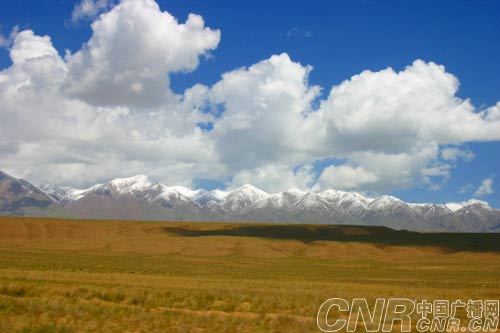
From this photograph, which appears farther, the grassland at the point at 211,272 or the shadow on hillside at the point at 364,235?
the shadow on hillside at the point at 364,235

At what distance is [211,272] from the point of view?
→ 185 feet

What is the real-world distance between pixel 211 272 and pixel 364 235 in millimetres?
110739

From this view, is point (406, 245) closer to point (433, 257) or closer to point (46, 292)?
point (433, 257)

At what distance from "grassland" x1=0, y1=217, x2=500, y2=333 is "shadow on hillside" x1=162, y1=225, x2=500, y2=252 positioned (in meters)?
0.43

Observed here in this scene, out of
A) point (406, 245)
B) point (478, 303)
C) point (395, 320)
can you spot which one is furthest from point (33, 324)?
point (406, 245)

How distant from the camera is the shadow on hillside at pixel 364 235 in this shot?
12731 cm

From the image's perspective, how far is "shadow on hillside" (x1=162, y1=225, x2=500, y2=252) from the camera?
127 meters

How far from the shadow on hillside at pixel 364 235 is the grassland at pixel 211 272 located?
17.1 inches

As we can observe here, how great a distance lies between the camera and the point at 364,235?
520ft

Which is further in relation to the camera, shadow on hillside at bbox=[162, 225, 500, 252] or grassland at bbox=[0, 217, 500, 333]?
shadow on hillside at bbox=[162, 225, 500, 252]

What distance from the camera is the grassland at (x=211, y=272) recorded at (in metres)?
18.7

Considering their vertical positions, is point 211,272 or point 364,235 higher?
point 364,235

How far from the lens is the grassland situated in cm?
1873

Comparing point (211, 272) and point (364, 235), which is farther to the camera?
point (364, 235)
